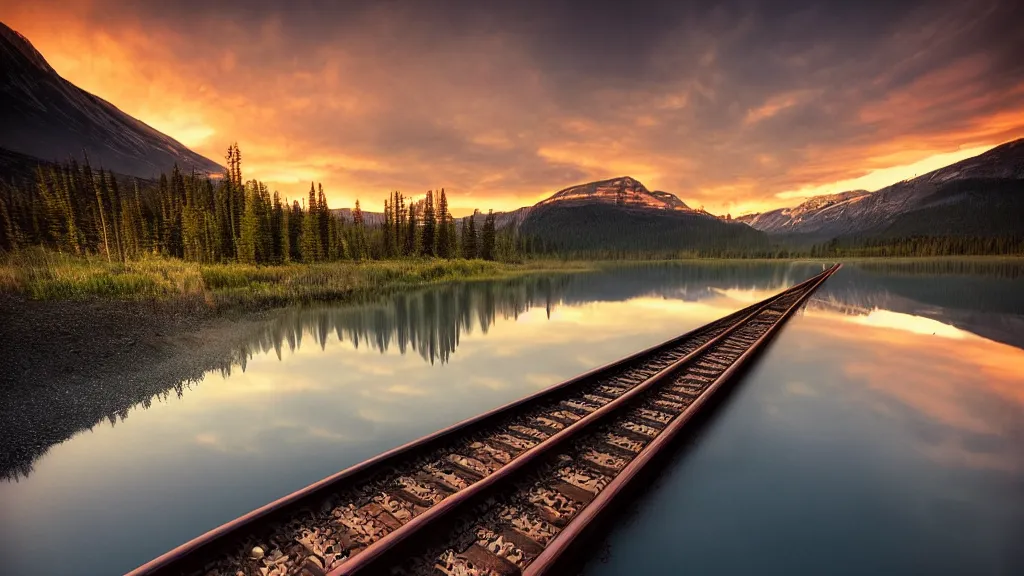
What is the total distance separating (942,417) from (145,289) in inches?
1086

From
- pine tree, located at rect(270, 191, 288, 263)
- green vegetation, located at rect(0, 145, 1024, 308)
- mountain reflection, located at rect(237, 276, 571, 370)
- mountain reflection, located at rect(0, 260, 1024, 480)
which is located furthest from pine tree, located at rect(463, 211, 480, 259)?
mountain reflection, located at rect(237, 276, 571, 370)

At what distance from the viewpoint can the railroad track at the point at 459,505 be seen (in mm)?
3617

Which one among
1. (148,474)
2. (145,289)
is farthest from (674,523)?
(145,289)

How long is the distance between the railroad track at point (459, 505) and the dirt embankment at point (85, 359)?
492 cm

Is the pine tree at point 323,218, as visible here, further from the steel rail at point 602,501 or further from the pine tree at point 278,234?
the steel rail at point 602,501

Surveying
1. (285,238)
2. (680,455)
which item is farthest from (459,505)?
(285,238)

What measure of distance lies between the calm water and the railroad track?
2.28 ft

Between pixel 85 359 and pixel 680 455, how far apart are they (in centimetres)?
1421

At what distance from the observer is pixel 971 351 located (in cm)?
1331

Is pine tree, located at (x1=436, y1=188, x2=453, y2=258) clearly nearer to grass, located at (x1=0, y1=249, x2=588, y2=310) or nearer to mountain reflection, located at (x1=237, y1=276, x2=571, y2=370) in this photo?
grass, located at (x1=0, y1=249, x2=588, y2=310)

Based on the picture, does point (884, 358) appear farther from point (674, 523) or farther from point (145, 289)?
point (145, 289)

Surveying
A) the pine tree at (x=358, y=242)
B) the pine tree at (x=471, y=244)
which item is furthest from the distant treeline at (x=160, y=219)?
the pine tree at (x=471, y=244)

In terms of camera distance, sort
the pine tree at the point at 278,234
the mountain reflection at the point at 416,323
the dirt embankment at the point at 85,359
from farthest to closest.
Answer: the pine tree at the point at 278,234
the mountain reflection at the point at 416,323
the dirt embankment at the point at 85,359

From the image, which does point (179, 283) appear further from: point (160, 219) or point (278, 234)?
point (160, 219)
